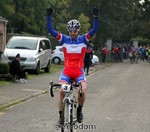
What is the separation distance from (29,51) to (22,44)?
863 mm

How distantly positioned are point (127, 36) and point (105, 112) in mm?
57461

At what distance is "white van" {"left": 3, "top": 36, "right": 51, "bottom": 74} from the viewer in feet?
76.7

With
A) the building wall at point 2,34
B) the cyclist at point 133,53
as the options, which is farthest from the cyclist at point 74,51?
the cyclist at point 133,53

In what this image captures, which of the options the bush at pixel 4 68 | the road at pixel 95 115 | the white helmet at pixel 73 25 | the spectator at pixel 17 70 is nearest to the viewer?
the white helmet at pixel 73 25

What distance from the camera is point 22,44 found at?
2453 cm

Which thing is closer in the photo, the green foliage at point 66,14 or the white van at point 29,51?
the white van at point 29,51

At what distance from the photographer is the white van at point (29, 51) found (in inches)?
920

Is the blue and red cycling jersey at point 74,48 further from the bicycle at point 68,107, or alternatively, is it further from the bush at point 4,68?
the bush at point 4,68

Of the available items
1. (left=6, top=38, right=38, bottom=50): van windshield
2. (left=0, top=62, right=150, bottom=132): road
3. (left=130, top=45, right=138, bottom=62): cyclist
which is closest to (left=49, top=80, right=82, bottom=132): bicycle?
(left=0, top=62, right=150, bottom=132): road

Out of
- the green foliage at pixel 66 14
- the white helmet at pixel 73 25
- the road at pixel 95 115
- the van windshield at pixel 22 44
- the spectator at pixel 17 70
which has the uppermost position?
the green foliage at pixel 66 14

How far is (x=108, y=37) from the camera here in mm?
52688

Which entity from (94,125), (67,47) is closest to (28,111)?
(94,125)

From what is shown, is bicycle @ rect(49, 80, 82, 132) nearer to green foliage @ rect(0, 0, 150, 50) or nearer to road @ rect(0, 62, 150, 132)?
road @ rect(0, 62, 150, 132)

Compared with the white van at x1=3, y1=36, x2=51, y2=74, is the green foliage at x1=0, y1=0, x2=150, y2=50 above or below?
above
